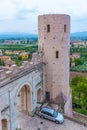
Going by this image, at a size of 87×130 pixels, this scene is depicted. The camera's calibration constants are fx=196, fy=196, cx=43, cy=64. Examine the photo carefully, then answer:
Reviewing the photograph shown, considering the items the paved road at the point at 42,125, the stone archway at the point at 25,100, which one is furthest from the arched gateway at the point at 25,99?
the paved road at the point at 42,125

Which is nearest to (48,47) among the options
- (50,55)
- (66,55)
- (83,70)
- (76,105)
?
(50,55)

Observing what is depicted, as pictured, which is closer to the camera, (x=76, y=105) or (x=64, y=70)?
(x=64, y=70)

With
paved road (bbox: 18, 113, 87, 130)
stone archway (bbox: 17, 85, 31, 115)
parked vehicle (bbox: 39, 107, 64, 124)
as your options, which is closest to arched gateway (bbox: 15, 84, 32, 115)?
stone archway (bbox: 17, 85, 31, 115)

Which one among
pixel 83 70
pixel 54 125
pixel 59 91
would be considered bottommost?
pixel 83 70

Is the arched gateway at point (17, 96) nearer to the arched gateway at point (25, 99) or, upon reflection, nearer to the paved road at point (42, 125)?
the arched gateway at point (25, 99)

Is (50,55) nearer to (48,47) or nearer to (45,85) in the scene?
(48,47)

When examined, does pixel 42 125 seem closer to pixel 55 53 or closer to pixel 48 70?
pixel 48 70
